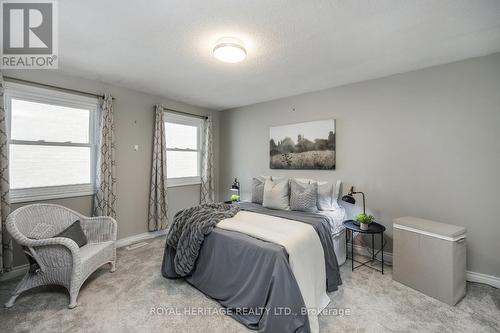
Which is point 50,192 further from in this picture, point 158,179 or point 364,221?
point 364,221

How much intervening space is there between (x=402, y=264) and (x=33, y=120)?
4.75m

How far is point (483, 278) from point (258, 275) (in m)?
2.55

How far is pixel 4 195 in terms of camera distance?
93.8 inches

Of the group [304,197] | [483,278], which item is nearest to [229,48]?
[304,197]

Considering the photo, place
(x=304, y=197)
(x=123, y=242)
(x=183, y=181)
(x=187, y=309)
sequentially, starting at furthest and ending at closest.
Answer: (x=183, y=181), (x=123, y=242), (x=304, y=197), (x=187, y=309)

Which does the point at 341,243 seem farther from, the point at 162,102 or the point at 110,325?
the point at 162,102

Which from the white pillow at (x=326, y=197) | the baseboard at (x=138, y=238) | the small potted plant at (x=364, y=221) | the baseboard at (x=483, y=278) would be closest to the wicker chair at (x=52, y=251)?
the baseboard at (x=138, y=238)

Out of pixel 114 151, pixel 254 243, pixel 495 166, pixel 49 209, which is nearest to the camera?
pixel 254 243

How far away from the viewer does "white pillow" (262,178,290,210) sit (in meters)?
3.08

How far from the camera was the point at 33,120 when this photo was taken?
271 cm

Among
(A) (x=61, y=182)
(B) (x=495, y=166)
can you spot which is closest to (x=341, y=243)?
(B) (x=495, y=166)

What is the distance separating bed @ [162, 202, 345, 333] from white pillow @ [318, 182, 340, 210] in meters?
0.33

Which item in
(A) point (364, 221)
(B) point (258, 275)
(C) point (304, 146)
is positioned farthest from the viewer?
(C) point (304, 146)

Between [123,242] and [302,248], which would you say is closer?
[302,248]
